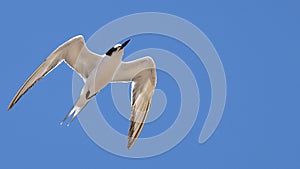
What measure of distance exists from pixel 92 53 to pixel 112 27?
36 cm

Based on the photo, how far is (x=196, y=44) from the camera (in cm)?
1181

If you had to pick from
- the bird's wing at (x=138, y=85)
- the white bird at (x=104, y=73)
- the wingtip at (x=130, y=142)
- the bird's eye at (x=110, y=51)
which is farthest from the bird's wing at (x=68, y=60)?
the wingtip at (x=130, y=142)

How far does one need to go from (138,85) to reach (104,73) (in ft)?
1.99

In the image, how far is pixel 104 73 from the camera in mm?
11773

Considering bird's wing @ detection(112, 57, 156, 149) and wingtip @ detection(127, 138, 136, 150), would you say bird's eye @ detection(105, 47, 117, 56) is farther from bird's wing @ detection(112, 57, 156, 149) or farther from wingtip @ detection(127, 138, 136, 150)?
wingtip @ detection(127, 138, 136, 150)

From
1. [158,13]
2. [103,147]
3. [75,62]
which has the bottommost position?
[103,147]

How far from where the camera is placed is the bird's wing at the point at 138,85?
1193cm

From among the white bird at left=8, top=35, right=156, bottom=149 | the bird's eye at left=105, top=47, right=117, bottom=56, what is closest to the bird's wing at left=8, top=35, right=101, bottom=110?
the white bird at left=8, top=35, right=156, bottom=149

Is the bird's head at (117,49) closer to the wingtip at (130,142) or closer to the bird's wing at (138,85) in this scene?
the bird's wing at (138,85)

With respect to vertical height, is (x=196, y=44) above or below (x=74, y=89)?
above

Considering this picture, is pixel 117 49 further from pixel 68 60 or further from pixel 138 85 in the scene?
pixel 138 85

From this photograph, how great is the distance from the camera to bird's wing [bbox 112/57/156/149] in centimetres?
1193

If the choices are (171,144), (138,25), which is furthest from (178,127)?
(138,25)

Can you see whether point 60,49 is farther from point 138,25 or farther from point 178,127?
point 178,127
